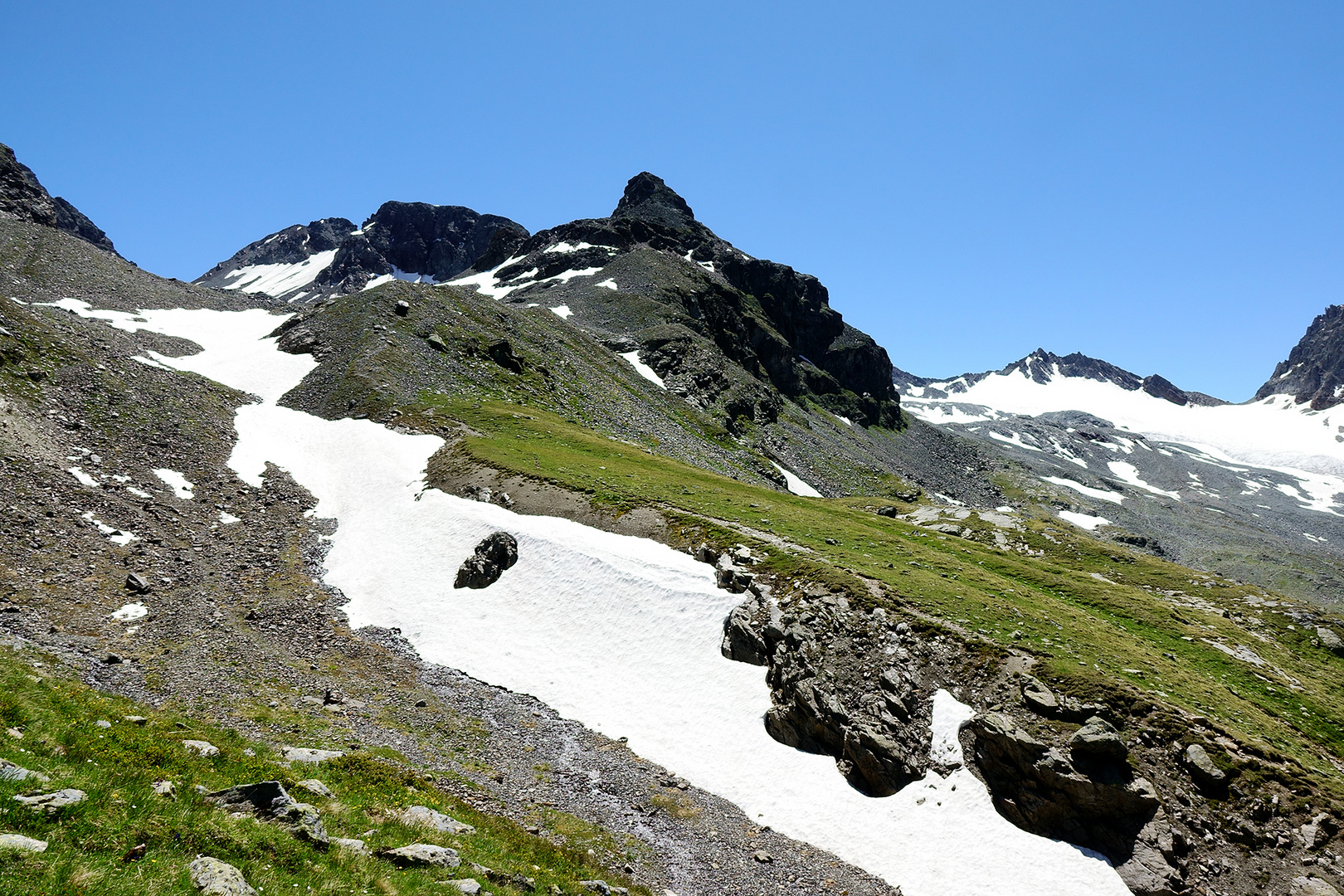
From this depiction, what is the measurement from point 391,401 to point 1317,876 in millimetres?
64886

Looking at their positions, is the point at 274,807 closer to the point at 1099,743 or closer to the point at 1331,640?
the point at 1099,743

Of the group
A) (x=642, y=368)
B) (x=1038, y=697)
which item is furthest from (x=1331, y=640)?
(x=642, y=368)

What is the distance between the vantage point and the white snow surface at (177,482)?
3797 cm

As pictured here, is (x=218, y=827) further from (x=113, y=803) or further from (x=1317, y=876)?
(x=1317, y=876)

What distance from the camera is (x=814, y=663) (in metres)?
27.3

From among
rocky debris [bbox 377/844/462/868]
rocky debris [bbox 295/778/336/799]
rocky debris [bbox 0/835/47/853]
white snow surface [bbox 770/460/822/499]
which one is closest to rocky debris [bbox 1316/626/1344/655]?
rocky debris [bbox 377/844/462/868]

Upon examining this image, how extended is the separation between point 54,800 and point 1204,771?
30.6m

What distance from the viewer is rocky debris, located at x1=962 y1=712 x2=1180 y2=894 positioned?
64.6ft

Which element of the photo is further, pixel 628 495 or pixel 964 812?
pixel 628 495

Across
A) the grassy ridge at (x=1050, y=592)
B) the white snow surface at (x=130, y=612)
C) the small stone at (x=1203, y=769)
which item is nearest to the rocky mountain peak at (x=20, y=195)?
the grassy ridge at (x=1050, y=592)

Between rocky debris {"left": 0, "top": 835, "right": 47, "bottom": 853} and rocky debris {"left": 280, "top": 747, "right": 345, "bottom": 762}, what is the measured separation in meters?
9.14

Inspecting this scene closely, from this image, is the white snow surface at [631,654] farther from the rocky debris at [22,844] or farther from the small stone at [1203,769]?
the rocky debris at [22,844]

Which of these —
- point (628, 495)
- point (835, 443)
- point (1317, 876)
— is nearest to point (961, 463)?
point (835, 443)

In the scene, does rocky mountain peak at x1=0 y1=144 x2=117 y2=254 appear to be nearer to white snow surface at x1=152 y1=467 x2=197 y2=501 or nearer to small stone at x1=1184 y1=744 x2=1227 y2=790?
white snow surface at x1=152 y1=467 x2=197 y2=501
